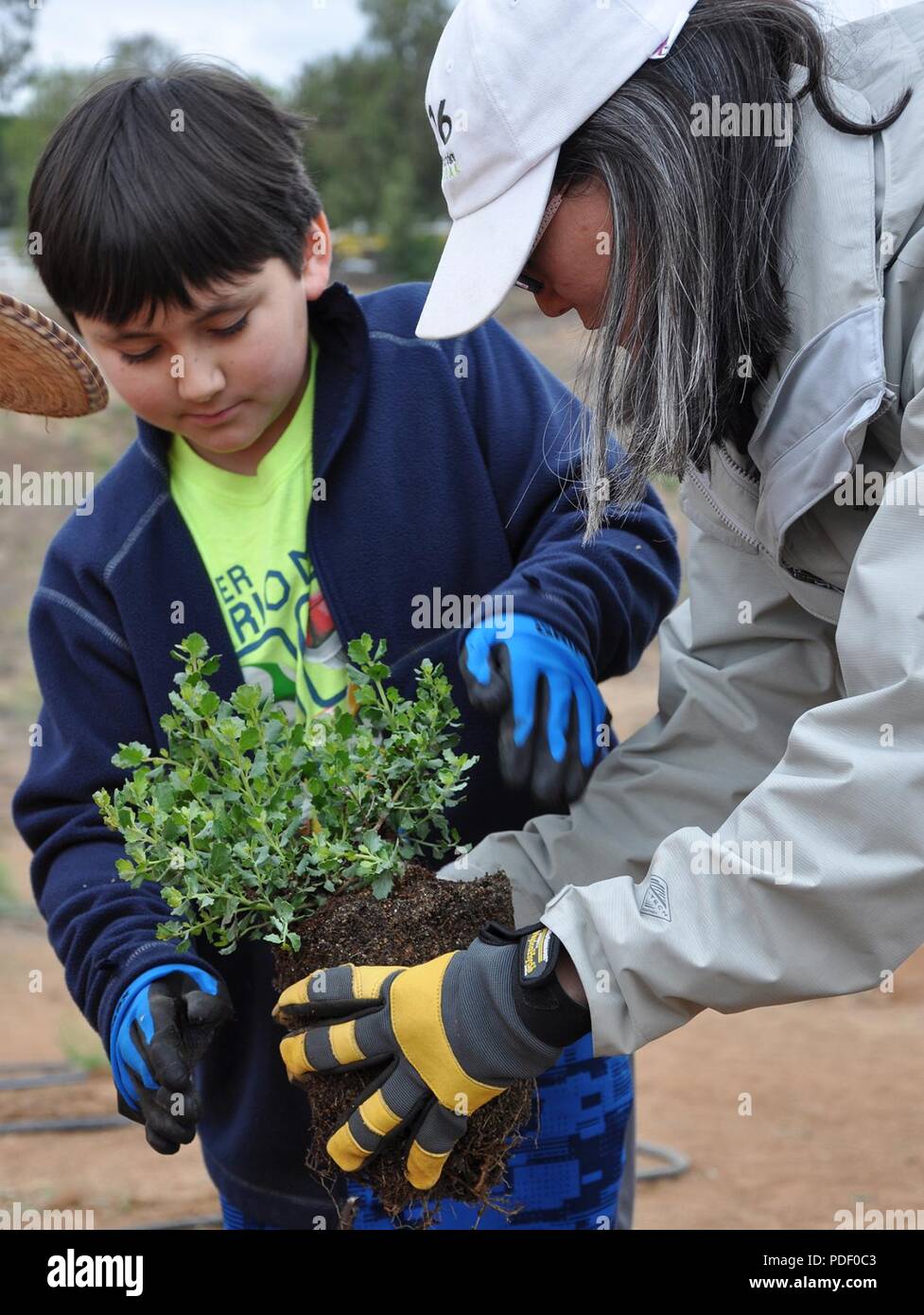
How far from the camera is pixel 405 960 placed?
1606mm

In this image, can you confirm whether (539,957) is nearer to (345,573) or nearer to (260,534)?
(345,573)

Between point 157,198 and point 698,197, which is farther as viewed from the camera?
point 157,198

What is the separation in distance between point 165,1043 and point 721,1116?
3.05 metres

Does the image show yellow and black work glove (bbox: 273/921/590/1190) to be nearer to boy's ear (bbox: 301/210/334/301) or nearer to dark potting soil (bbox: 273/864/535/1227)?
dark potting soil (bbox: 273/864/535/1227)

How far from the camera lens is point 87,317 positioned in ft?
5.85

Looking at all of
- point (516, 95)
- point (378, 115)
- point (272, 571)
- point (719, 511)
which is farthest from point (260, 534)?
point (378, 115)

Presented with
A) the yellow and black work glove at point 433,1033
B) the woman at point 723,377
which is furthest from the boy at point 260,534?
the woman at point 723,377

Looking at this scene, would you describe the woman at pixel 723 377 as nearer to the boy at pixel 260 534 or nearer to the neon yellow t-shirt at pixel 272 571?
the boy at pixel 260 534

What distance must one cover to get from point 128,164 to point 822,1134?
338 cm

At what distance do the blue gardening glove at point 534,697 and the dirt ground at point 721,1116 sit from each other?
1376 mm

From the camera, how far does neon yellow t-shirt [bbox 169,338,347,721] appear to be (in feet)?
6.32

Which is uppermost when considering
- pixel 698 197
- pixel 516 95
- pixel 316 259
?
pixel 316 259

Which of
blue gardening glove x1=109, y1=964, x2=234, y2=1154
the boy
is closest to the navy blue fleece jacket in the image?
the boy

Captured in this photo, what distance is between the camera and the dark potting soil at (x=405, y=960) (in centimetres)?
160
